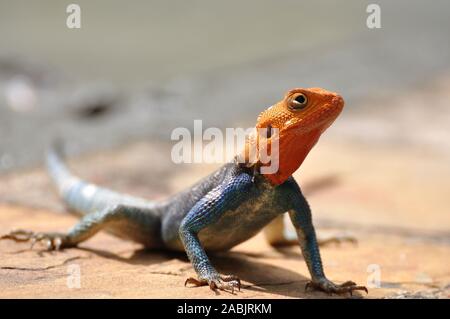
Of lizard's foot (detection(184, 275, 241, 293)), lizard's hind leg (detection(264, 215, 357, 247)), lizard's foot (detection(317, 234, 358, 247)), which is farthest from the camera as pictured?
lizard's foot (detection(317, 234, 358, 247))

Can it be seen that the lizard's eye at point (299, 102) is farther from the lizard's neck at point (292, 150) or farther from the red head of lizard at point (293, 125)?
the lizard's neck at point (292, 150)

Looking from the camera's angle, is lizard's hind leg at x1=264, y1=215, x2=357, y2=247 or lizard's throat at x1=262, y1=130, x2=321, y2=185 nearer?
lizard's throat at x1=262, y1=130, x2=321, y2=185

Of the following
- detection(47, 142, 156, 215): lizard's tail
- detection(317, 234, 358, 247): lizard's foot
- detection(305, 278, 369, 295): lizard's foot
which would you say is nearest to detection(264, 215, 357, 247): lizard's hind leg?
detection(317, 234, 358, 247): lizard's foot

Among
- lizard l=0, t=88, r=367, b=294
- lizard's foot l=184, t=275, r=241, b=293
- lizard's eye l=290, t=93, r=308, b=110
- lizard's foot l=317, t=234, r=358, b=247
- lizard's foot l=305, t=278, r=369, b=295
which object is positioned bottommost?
lizard's foot l=317, t=234, r=358, b=247

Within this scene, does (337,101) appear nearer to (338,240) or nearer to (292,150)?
(292,150)

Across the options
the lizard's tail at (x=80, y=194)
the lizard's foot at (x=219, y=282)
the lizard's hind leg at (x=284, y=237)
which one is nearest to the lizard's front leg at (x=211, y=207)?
the lizard's foot at (x=219, y=282)

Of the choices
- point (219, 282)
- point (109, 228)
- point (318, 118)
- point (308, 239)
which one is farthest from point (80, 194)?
point (318, 118)

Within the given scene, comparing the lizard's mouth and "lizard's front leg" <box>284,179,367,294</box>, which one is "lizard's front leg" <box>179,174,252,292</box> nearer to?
"lizard's front leg" <box>284,179,367,294</box>
